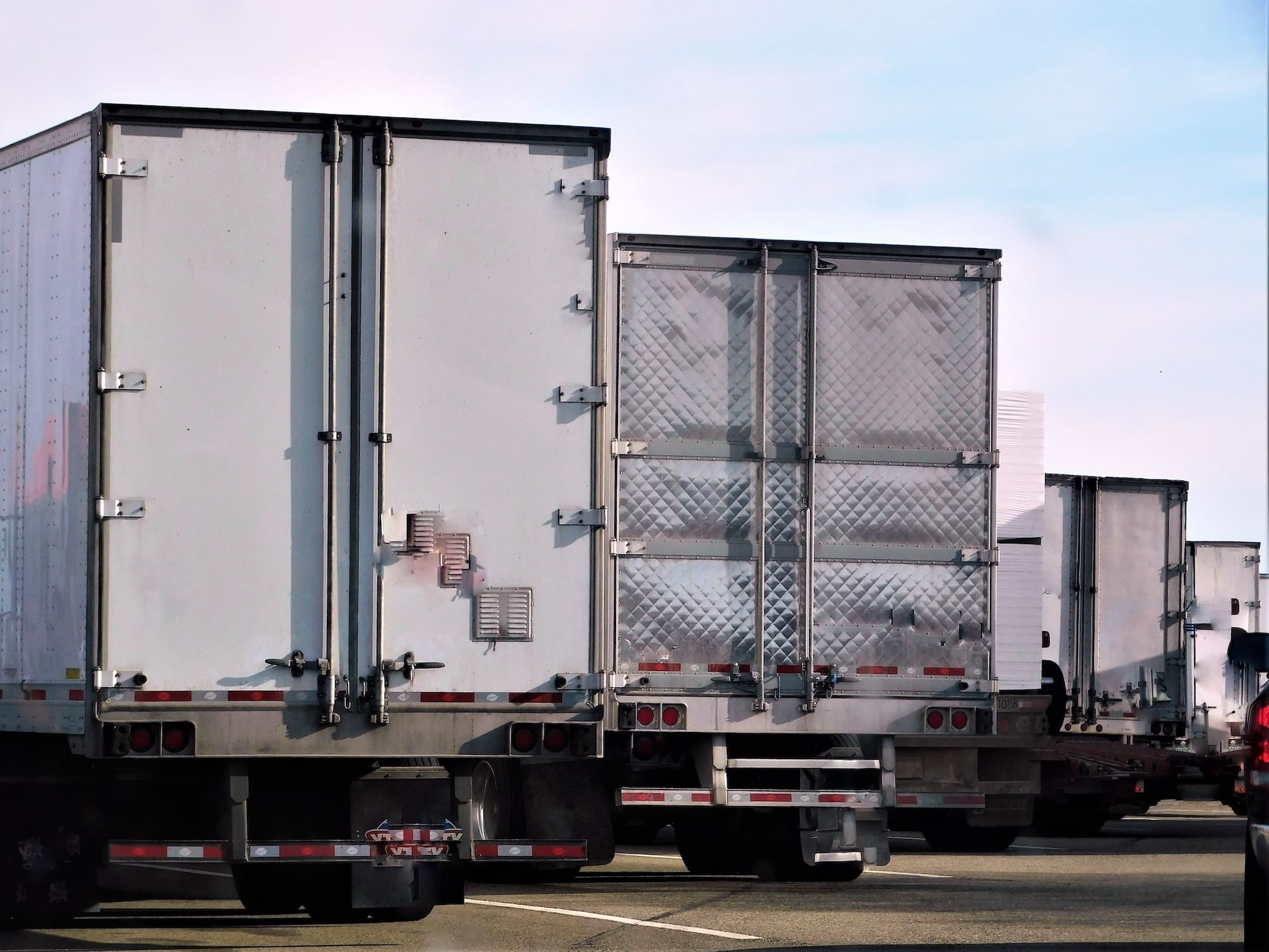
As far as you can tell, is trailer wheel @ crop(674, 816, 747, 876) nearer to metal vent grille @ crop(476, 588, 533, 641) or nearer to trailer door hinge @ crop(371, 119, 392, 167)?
metal vent grille @ crop(476, 588, 533, 641)

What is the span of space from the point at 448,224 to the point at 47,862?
4289mm

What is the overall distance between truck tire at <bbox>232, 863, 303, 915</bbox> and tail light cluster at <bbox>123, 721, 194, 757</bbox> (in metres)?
1.63

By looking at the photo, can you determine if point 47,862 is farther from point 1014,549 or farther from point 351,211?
point 1014,549

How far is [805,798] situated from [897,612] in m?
1.33

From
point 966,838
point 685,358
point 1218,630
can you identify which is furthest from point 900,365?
point 1218,630

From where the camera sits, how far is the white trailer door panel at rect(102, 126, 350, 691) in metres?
10.4

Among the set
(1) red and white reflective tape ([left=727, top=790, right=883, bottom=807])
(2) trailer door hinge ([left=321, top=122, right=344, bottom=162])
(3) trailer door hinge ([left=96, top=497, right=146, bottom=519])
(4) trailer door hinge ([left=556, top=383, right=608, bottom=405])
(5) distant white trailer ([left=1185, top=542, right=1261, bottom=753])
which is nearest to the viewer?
(3) trailer door hinge ([left=96, top=497, right=146, bottom=519])

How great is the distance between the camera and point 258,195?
34.8 ft

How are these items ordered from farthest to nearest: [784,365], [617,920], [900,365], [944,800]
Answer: [617,920]
[944,800]
[900,365]
[784,365]

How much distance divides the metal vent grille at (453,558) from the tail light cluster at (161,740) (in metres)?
1.50

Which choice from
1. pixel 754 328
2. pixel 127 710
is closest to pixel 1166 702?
pixel 754 328

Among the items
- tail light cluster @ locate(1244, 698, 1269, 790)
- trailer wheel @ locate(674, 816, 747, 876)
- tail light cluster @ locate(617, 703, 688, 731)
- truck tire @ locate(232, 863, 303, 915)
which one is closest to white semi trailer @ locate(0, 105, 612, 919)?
truck tire @ locate(232, 863, 303, 915)

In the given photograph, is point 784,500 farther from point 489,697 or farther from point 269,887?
point 269,887

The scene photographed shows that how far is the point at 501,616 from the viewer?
10688 mm
